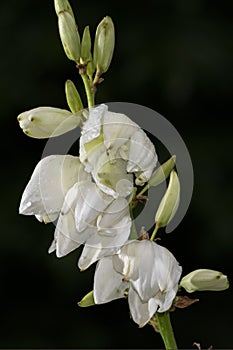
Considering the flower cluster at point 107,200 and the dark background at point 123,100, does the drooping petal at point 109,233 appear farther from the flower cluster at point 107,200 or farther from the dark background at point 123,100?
the dark background at point 123,100

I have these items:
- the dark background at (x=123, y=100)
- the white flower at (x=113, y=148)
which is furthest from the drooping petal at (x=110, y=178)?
the dark background at (x=123, y=100)

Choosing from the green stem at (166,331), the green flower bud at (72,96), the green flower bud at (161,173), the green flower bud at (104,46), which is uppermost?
the green flower bud at (104,46)

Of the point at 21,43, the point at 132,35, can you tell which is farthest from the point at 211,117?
the point at 21,43

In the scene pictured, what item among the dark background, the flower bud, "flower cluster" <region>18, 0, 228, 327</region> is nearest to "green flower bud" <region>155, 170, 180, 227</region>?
"flower cluster" <region>18, 0, 228, 327</region>

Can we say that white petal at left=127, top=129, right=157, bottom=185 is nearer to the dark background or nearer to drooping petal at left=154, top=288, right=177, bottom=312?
drooping petal at left=154, top=288, right=177, bottom=312

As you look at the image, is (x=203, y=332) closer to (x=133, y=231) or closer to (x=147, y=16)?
(x=147, y=16)

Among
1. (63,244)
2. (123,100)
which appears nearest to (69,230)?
(63,244)

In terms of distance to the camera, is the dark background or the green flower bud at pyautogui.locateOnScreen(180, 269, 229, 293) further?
the dark background
